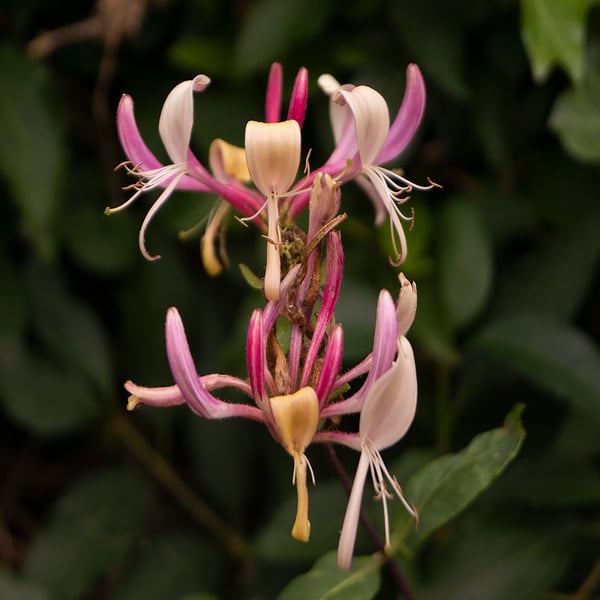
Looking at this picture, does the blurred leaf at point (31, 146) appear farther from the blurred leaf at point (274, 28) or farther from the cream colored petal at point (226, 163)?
the cream colored petal at point (226, 163)

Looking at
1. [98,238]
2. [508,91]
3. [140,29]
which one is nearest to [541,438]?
[508,91]

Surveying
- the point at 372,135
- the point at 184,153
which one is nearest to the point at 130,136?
the point at 184,153

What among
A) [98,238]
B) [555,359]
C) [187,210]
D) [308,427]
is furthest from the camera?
[98,238]

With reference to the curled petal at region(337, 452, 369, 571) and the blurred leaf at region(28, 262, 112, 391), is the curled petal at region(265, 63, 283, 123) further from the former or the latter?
the blurred leaf at region(28, 262, 112, 391)

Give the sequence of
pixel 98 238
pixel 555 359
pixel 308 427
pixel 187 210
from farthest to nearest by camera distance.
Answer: pixel 98 238
pixel 187 210
pixel 555 359
pixel 308 427

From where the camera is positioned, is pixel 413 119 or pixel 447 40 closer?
pixel 413 119

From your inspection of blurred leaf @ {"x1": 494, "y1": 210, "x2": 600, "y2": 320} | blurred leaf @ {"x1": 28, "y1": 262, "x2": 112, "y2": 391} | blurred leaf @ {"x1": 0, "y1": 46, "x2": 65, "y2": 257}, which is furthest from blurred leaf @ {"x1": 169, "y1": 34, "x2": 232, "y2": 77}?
blurred leaf @ {"x1": 494, "y1": 210, "x2": 600, "y2": 320}

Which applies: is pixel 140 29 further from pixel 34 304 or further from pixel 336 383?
pixel 336 383

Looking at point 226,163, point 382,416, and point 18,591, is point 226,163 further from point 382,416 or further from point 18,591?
point 18,591
